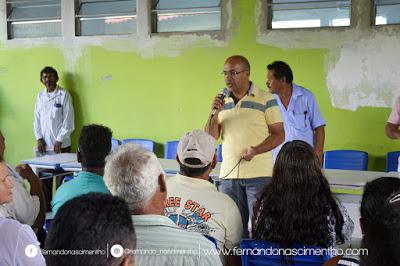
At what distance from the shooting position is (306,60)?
5820mm

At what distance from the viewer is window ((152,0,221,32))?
630cm

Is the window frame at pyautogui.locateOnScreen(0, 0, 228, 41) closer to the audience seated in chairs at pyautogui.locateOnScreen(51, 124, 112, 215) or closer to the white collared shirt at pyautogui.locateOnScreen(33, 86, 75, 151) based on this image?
the white collared shirt at pyautogui.locateOnScreen(33, 86, 75, 151)

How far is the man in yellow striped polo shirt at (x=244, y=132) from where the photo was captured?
144 inches

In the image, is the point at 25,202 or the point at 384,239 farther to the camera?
the point at 25,202

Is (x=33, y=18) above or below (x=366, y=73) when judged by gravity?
above

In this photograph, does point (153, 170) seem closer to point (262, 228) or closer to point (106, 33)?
point (262, 228)

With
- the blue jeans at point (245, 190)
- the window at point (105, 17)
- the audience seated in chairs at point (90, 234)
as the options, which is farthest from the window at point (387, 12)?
the audience seated in chairs at point (90, 234)

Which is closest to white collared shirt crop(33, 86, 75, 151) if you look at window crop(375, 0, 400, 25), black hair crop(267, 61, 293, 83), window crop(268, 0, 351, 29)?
window crop(268, 0, 351, 29)

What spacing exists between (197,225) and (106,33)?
4.90m

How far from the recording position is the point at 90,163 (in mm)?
2984

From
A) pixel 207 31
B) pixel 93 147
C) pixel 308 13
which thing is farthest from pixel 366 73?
pixel 93 147

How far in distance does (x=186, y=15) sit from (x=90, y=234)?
5549 mm

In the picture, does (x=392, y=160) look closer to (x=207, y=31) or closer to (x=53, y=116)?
(x=207, y=31)

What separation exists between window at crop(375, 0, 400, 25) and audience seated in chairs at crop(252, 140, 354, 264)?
3.54 metres
